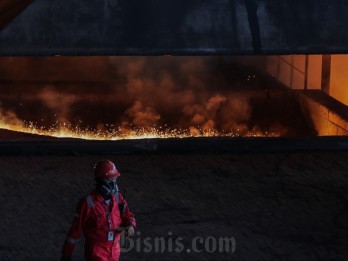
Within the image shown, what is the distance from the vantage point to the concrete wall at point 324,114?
43.5ft

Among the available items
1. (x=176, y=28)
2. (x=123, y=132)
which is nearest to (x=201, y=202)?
(x=176, y=28)

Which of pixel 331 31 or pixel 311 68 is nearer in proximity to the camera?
pixel 331 31

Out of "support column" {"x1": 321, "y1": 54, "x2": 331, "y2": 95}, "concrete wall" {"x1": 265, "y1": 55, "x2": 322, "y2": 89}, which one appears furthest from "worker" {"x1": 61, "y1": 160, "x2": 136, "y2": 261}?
"concrete wall" {"x1": 265, "y1": 55, "x2": 322, "y2": 89}

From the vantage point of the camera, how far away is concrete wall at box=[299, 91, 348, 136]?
43.5ft

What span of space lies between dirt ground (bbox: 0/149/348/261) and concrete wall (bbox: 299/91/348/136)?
3080 mm

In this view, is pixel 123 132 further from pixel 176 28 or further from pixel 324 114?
pixel 176 28

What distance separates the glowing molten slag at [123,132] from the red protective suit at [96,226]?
9143 mm

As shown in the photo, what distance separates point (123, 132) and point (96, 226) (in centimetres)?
951

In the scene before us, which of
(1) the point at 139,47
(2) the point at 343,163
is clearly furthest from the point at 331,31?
(1) the point at 139,47

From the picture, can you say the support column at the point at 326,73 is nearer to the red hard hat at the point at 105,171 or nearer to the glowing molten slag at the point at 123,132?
the glowing molten slag at the point at 123,132

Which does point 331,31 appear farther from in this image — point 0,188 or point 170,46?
point 0,188

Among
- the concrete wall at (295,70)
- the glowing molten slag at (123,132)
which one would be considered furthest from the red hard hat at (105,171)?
the concrete wall at (295,70)

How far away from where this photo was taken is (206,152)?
10320 mm

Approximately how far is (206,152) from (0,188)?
10.1 feet
